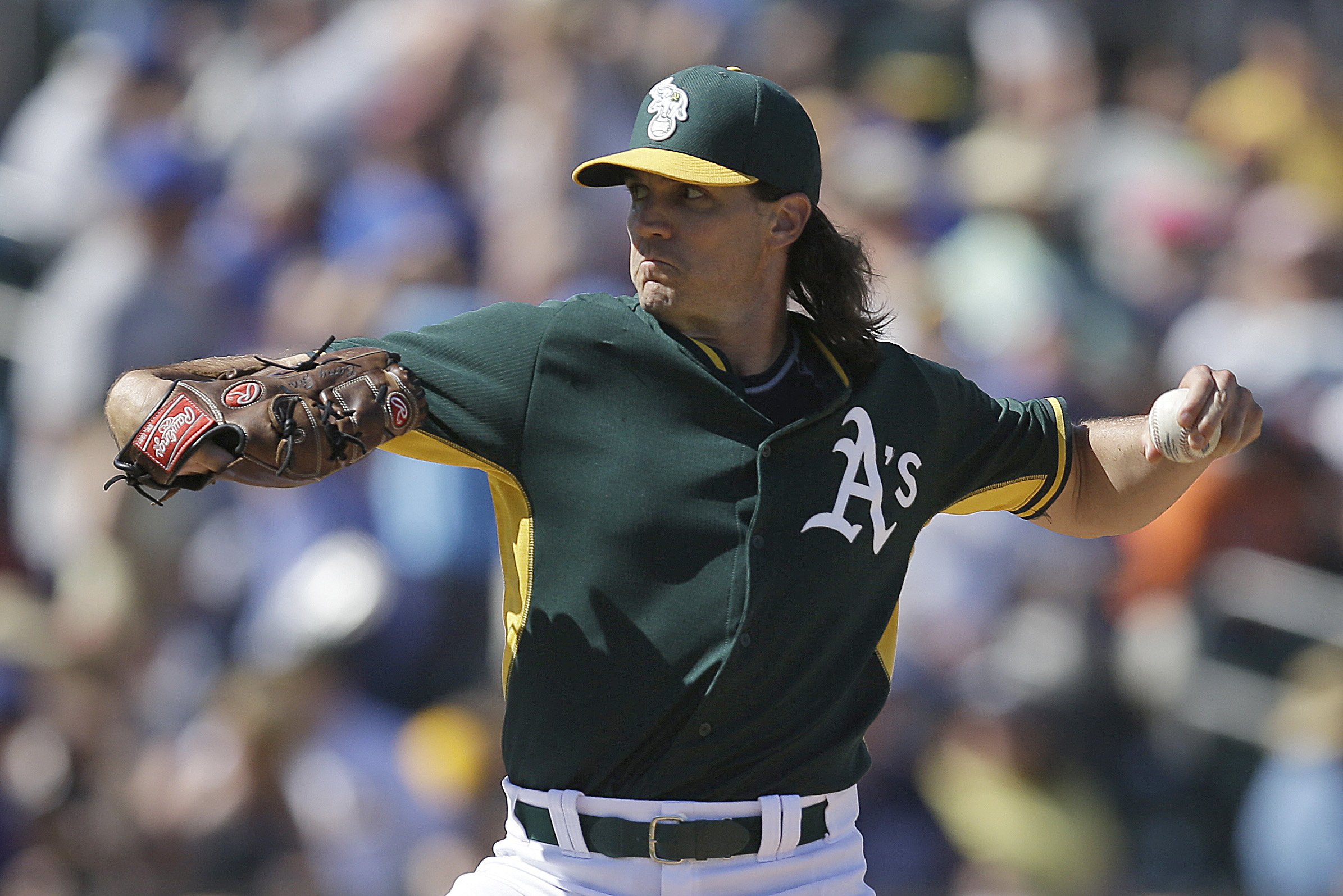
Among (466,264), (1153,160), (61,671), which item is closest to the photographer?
(61,671)

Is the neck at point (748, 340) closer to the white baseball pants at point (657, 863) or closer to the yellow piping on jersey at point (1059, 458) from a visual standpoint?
the yellow piping on jersey at point (1059, 458)

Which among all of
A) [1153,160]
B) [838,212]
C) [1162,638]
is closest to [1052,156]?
[1153,160]

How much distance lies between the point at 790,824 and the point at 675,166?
1146 millimetres

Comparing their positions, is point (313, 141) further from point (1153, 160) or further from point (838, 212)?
point (1153, 160)

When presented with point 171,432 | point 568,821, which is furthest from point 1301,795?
point 171,432

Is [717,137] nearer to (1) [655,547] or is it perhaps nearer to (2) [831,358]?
(2) [831,358]

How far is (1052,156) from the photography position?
6598mm

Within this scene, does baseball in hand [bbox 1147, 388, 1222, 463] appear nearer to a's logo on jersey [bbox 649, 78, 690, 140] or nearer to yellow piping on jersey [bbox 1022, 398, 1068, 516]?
yellow piping on jersey [bbox 1022, 398, 1068, 516]

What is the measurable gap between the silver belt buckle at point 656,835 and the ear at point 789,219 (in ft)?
3.46

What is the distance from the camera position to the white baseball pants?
2.63 meters

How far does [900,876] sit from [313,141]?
3.87m

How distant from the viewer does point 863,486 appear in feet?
9.10

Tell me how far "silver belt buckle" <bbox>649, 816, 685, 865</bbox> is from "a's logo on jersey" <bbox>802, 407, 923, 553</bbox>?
536 millimetres

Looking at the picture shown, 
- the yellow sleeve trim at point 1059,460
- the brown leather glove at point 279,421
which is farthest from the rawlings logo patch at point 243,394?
the yellow sleeve trim at point 1059,460
